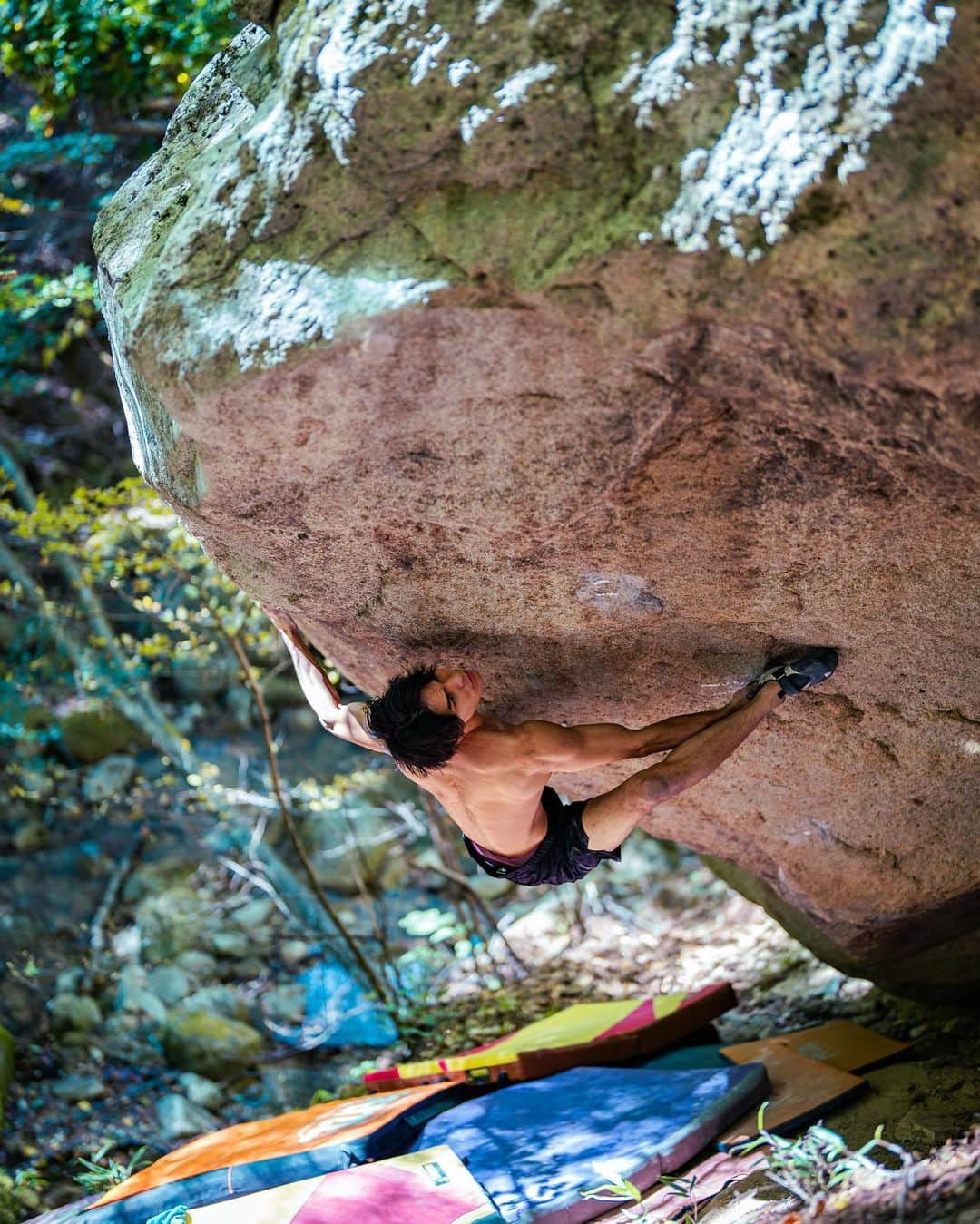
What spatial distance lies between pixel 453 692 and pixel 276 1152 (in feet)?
6.00

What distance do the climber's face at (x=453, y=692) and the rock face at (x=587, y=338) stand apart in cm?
20

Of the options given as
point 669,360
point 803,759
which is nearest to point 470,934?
point 803,759

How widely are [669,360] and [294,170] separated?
837 mm

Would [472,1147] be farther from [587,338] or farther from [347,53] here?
[347,53]

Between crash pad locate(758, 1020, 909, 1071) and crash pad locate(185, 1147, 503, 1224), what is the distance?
1.48 metres

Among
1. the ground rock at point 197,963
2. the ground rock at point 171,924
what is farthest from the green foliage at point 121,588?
the ground rock at point 197,963

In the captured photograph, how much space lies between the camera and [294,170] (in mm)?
2205

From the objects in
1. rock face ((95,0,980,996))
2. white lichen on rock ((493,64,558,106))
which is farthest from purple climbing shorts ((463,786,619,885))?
white lichen on rock ((493,64,558,106))

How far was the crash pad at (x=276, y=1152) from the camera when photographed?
3430mm

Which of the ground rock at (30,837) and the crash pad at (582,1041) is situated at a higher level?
the ground rock at (30,837)

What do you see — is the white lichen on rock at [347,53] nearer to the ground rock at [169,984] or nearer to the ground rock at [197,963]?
the ground rock at [169,984]

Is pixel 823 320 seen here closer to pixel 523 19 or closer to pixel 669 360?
pixel 669 360

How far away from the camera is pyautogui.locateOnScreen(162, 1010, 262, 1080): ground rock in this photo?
623 cm

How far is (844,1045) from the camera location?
13.5ft
